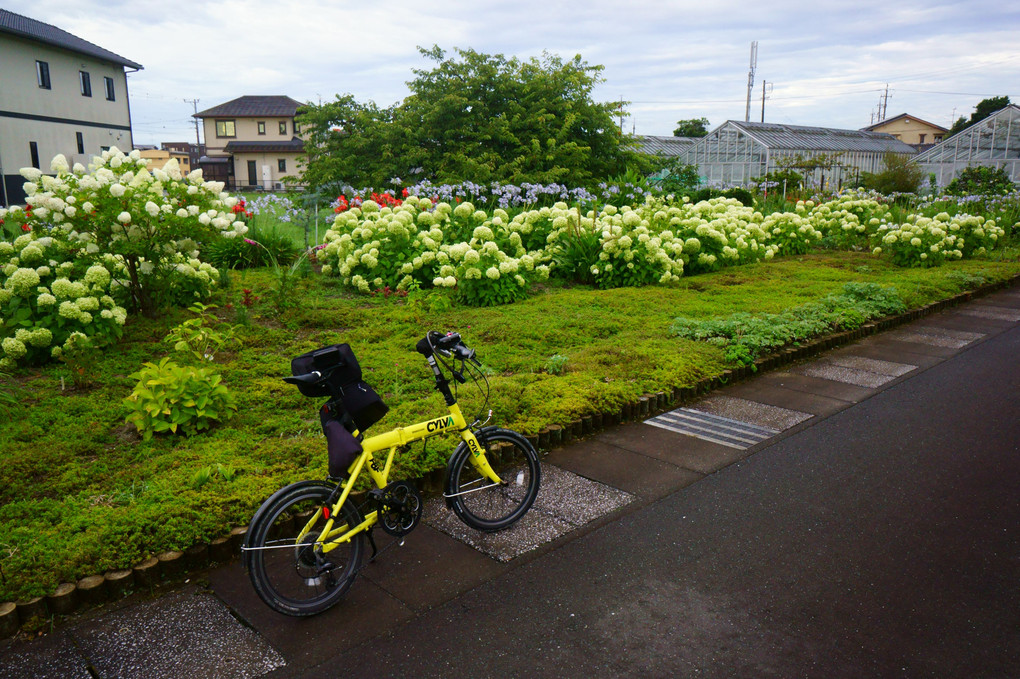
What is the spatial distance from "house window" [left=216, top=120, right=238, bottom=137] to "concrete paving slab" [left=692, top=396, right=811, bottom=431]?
6369cm

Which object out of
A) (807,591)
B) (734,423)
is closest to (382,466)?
A: (807,591)

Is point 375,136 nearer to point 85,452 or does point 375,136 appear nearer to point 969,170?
point 85,452

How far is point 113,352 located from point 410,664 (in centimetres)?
516

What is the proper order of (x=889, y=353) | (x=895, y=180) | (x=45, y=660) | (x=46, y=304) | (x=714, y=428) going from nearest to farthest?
(x=45, y=660) → (x=714, y=428) → (x=46, y=304) → (x=889, y=353) → (x=895, y=180)

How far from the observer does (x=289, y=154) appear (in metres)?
57.9

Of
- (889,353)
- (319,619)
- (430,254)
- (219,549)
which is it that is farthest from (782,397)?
(430,254)

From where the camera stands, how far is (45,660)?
2.81m

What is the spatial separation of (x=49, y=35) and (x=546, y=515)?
39210 millimetres

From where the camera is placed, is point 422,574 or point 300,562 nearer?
point 300,562

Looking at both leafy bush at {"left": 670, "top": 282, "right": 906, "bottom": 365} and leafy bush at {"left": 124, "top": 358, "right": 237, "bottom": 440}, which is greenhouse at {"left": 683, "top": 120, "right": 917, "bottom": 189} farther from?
leafy bush at {"left": 124, "top": 358, "right": 237, "bottom": 440}

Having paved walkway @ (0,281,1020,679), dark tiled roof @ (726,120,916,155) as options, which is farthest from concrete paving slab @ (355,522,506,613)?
dark tiled roof @ (726,120,916,155)

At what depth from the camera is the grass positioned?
139 inches

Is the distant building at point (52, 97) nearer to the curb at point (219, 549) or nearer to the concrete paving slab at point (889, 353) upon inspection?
the curb at point (219, 549)

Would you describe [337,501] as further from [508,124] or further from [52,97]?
[52,97]
